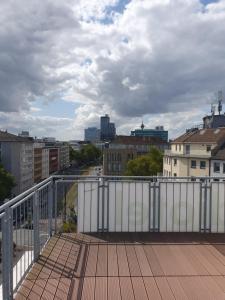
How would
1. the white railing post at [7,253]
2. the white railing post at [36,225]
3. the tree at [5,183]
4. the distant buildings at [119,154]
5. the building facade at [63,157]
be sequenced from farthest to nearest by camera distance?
the building facade at [63,157]
the distant buildings at [119,154]
the tree at [5,183]
the white railing post at [36,225]
the white railing post at [7,253]

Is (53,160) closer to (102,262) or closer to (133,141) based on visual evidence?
(133,141)

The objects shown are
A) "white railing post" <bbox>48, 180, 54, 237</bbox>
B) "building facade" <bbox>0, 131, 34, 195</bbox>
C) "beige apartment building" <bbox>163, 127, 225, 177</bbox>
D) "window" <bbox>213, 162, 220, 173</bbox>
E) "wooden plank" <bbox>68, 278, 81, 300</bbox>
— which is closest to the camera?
"wooden plank" <bbox>68, 278, 81, 300</bbox>

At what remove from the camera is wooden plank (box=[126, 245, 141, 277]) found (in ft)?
18.4

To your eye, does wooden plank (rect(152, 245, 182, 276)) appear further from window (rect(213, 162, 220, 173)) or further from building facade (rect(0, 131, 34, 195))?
building facade (rect(0, 131, 34, 195))

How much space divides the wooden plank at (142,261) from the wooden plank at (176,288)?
0.35m

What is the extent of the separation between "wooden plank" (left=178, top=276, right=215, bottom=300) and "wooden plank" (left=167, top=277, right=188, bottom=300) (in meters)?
0.05

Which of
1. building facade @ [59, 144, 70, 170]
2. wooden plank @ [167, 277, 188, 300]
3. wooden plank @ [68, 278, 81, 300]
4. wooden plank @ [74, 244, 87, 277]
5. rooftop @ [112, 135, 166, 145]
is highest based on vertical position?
rooftop @ [112, 135, 166, 145]

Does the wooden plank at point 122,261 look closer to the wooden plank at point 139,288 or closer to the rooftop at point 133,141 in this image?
the wooden plank at point 139,288

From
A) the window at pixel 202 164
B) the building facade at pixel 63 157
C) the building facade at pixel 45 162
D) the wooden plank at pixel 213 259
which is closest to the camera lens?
the wooden plank at pixel 213 259

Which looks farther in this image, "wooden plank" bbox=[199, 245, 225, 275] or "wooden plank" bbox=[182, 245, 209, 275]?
"wooden plank" bbox=[199, 245, 225, 275]

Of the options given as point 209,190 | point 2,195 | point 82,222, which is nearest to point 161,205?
point 209,190

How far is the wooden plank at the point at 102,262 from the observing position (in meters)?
5.59

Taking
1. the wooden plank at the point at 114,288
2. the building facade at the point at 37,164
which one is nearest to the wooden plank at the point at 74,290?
the wooden plank at the point at 114,288

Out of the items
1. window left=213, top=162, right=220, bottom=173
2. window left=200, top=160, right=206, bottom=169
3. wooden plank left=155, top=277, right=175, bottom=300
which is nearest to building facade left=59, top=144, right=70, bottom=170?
window left=200, top=160, right=206, bottom=169
